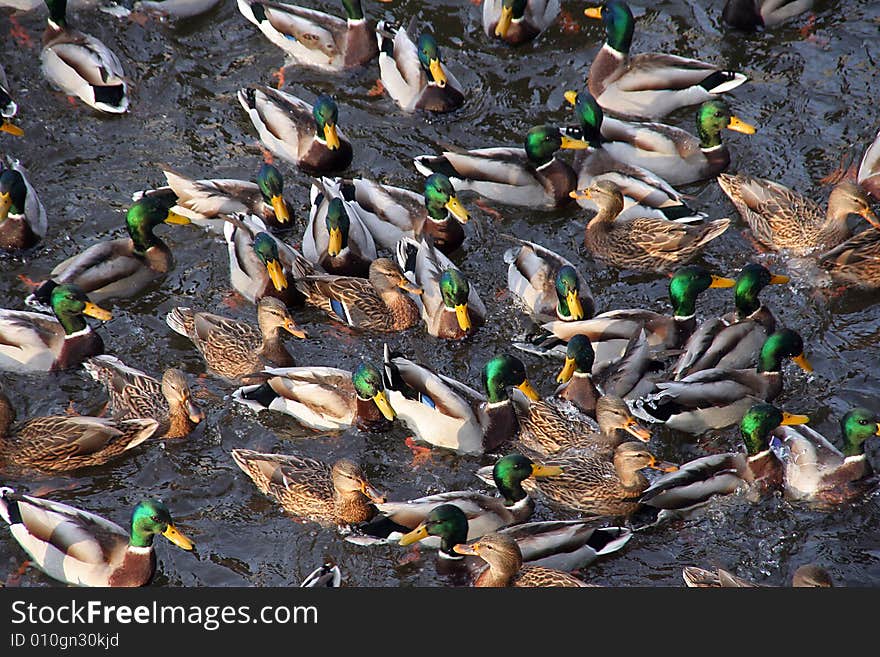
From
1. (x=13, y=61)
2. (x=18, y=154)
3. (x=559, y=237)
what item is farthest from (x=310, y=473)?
(x=13, y=61)

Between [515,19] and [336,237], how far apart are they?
133 inches

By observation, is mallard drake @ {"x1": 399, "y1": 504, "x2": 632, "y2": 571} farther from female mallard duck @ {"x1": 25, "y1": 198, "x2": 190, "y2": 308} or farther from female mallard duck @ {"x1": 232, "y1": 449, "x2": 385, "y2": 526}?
female mallard duck @ {"x1": 25, "y1": 198, "x2": 190, "y2": 308}

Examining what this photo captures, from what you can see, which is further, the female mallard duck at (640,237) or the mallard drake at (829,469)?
the female mallard duck at (640,237)

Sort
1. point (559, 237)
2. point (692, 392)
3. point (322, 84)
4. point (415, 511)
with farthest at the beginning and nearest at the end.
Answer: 1. point (322, 84)
2. point (559, 237)
3. point (692, 392)
4. point (415, 511)

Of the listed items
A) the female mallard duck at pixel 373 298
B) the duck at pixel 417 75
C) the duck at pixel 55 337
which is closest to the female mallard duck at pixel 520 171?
the duck at pixel 417 75

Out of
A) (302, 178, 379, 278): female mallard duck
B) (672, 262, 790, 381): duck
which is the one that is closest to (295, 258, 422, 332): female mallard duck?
(302, 178, 379, 278): female mallard duck

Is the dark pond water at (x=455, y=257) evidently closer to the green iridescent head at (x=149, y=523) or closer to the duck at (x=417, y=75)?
the duck at (x=417, y=75)

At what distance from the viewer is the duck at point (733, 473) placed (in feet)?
29.7

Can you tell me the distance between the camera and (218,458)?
961 cm

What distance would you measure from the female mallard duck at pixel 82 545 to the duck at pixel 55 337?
65.5 inches

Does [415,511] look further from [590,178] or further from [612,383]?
[590,178]

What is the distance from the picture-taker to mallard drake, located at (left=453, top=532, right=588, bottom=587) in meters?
8.45

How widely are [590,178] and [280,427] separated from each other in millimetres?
3636

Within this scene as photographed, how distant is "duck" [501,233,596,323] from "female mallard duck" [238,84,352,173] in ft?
6.66
